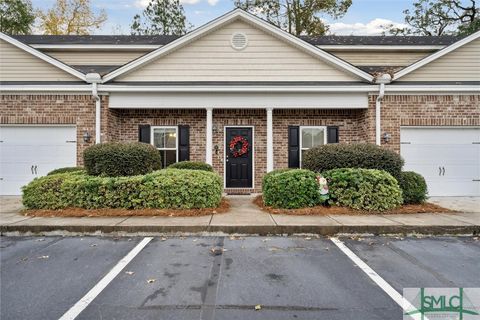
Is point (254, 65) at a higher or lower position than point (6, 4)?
lower

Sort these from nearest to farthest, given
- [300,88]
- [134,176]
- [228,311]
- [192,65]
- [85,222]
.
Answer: [228,311], [85,222], [134,176], [300,88], [192,65]

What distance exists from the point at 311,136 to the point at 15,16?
940 inches

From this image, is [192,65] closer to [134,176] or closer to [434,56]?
[134,176]

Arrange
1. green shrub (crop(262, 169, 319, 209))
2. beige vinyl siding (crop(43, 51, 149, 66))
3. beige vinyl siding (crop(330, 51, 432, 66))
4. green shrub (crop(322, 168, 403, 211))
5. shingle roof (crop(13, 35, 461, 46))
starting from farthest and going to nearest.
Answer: shingle roof (crop(13, 35, 461, 46)), beige vinyl siding (crop(330, 51, 432, 66)), beige vinyl siding (crop(43, 51, 149, 66)), green shrub (crop(262, 169, 319, 209)), green shrub (crop(322, 168, 403, 211))

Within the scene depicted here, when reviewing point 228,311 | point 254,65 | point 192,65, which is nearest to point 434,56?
point 254,65

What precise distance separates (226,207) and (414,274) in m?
4.15

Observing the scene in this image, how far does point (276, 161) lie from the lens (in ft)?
31.1

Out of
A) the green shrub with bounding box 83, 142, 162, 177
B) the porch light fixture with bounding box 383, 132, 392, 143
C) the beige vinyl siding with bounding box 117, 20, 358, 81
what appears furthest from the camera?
the beige vinyl siding with bounding box 117, 20, 358, 81

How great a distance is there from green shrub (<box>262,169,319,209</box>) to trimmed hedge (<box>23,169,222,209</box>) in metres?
1.62

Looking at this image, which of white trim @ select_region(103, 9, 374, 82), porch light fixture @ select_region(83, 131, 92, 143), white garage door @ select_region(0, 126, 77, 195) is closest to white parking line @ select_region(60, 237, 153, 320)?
porch light fixture @ select_region(83, 131, 92, 143)

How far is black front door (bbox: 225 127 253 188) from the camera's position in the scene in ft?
30.8

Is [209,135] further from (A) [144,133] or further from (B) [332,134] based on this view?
(B) [332,134]

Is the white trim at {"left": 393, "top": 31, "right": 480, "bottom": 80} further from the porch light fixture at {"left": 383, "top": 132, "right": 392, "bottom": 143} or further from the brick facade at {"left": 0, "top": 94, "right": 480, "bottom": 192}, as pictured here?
the porch light fixture at {"left": 383, "top": 132, "right": 392, "bottom": 143}

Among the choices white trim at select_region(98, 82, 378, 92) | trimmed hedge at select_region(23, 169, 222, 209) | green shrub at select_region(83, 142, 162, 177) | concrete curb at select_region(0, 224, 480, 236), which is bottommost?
concrete curb at select_region(0, 224, 480, 236)
